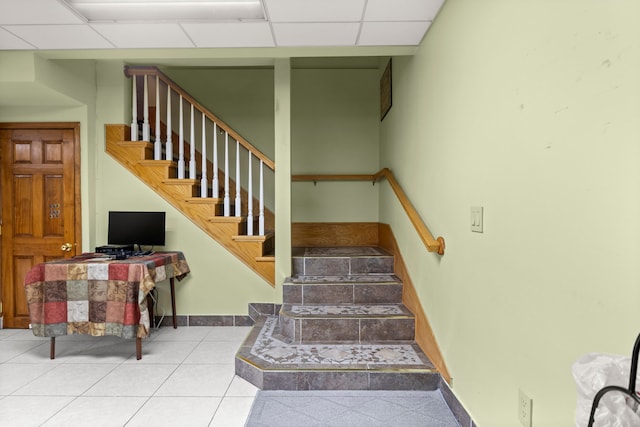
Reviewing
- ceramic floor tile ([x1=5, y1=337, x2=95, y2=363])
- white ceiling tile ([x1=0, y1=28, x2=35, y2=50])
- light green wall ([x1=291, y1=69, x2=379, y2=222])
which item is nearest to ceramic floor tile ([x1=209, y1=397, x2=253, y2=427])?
ceramic floor tile ([x1=5, y1=337, x2=95, y2=363])

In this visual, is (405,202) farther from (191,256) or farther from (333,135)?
(191,256)

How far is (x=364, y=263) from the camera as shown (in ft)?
11.8

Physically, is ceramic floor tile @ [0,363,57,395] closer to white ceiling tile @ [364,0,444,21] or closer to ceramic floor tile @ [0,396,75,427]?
ceramic floor tile @ [0,396,75,427]

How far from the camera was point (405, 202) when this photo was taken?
297 cm

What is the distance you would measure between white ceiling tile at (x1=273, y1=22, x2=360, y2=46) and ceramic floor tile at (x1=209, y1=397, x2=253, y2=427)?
2.48 metres

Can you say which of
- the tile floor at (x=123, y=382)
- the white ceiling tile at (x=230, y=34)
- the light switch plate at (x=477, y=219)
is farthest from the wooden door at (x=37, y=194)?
the light switch plate at (x=477, y=219)

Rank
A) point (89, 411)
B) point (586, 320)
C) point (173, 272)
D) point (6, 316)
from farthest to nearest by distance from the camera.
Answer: point (6, 316), point (173, 272), point (89, 411), point (586, 320)

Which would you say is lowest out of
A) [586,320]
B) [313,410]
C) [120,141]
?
[313,410]

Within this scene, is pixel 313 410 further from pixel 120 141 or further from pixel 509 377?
pixel 120 141

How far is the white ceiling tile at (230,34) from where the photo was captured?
100 inches

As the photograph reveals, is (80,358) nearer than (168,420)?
No

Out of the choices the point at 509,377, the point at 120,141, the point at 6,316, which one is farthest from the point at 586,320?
the point at 6,316

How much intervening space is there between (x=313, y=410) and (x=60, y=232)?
307cm

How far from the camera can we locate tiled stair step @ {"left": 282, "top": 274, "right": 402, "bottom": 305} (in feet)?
10.5
